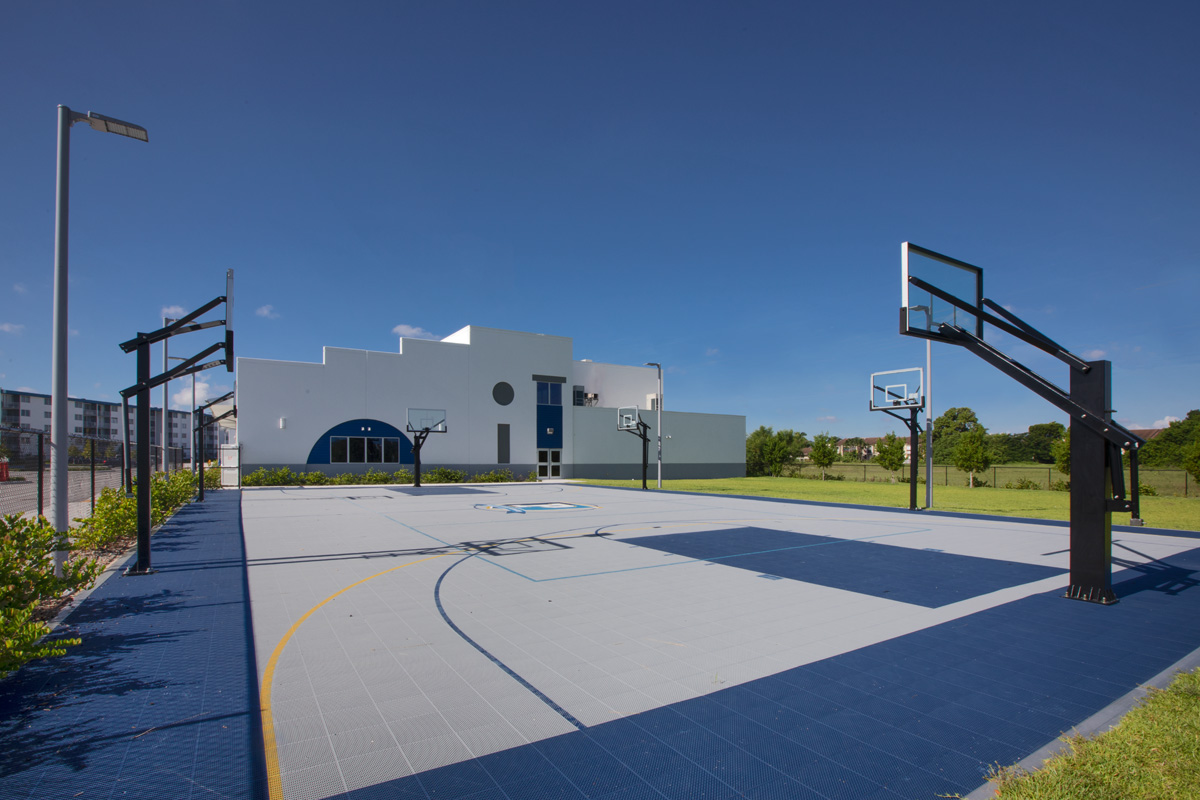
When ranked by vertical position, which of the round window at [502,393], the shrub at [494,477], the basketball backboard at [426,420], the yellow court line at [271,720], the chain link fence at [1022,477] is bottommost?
the chain link fence at [1022,477]

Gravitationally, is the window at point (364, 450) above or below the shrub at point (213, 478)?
above

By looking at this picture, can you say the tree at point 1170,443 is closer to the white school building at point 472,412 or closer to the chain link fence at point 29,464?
the white school building at point 472,412

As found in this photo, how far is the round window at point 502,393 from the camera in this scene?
3729 centimetres

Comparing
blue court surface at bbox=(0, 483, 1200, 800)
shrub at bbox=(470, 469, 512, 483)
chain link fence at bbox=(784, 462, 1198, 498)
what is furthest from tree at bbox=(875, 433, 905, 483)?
blue court surface at bbox=(0, 483, 1200, 800)

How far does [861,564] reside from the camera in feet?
32.0

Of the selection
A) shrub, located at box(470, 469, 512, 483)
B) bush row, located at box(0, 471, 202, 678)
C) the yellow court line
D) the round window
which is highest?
the round window

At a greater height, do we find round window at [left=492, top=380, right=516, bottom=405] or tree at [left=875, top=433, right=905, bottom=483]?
round window at [left=492, top=380, right=516, bottom=405]

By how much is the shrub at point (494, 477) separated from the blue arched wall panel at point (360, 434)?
13.1 feet

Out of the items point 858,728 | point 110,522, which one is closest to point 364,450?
point 110,522

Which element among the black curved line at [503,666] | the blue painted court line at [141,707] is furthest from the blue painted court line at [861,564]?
the blue painted court line at [141,707]

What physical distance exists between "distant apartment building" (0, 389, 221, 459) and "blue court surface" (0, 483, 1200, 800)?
3.82 meters

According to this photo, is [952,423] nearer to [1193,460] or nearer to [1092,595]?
[1193,460]

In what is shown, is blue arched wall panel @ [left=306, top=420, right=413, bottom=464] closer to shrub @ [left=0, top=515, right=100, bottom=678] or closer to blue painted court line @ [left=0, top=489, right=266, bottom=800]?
blue painted court line @ [left=0, top=489, right=266, bottom=800]

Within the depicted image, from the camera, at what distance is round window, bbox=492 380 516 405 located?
3729cm
